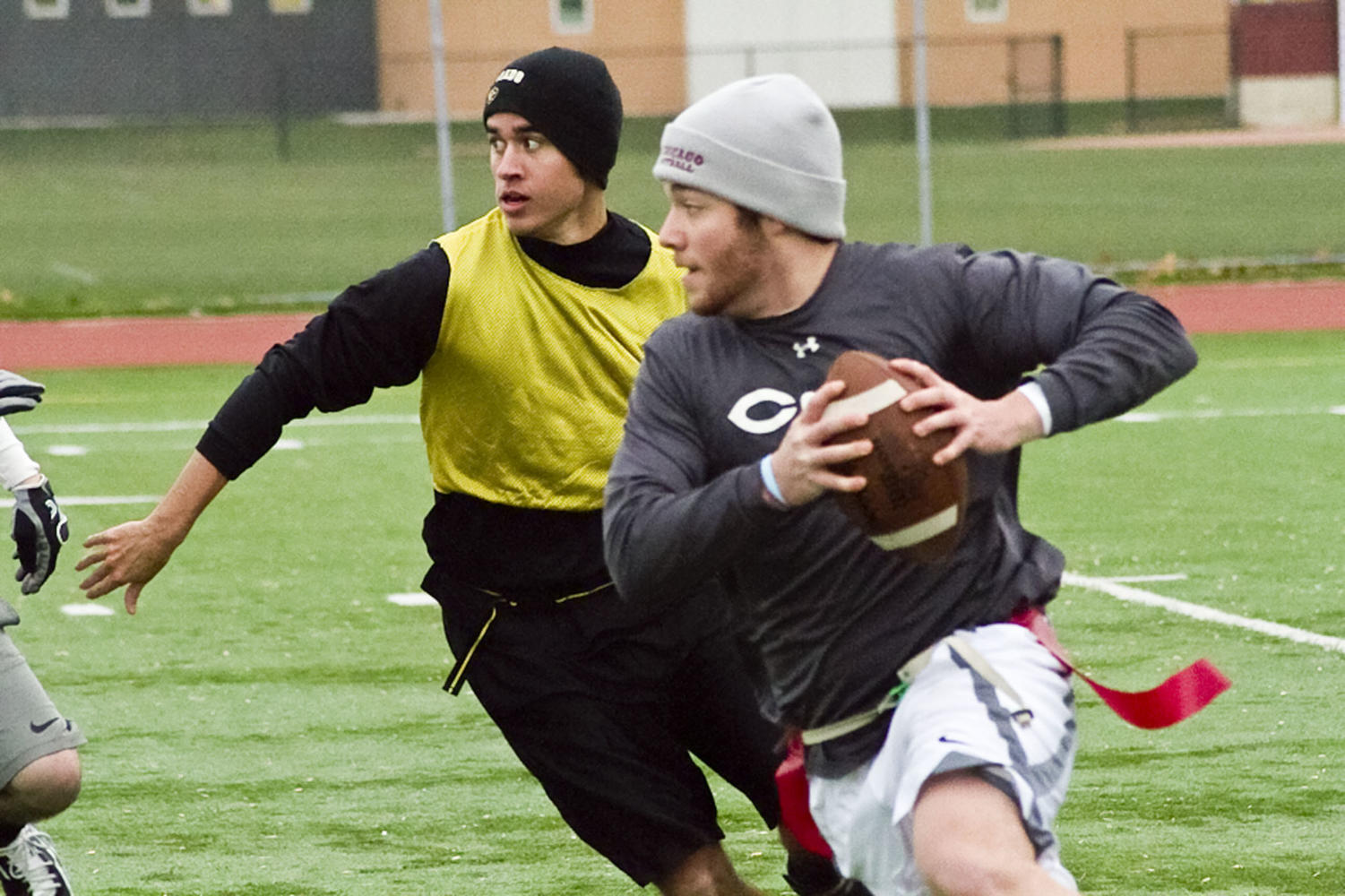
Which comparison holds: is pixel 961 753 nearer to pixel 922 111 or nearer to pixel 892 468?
pixel 892 468

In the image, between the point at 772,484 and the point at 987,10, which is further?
the point at 987,10

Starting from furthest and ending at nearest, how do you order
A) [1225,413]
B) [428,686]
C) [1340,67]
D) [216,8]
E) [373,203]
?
[1340,67], [216,8], [373,203], [1225,413], [428,686]

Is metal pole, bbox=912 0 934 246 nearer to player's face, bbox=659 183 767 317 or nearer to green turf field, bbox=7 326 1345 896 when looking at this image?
green turf field, bbox=7 326 1345 896

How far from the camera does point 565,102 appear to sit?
465 cm

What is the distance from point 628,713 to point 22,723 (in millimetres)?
1142

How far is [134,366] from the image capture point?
1680 centimetres

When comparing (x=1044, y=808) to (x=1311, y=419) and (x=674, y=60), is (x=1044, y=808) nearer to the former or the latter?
(x=1311, y=419)

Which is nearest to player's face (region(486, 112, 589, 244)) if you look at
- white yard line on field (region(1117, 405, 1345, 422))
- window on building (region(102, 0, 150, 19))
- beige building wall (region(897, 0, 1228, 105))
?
white yard line on field (region(1117, 405, 1345, 422))

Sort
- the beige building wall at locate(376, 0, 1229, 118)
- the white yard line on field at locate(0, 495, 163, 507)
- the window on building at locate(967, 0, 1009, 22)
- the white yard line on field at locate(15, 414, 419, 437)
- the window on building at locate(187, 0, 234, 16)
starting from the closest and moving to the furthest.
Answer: the white yard line on field at locate(0, 495, 163, 507)
the white yard line on field at locate(15, 414, 419, 437)
the beige building wall at locate(376, 0, 1229, 118)
the window on building at locate(187, 0, 234, 16)
the window on building at locate(967, 0, 1009, 22)

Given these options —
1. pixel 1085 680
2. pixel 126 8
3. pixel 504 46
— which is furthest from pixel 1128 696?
pixel 504 46

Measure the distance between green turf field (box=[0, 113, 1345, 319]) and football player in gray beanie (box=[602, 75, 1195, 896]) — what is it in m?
15.5

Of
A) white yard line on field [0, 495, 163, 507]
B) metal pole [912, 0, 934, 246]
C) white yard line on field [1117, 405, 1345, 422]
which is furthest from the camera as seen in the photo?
metal pole [912, 0, 934, 246]

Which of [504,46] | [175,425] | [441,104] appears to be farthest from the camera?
[504,46]

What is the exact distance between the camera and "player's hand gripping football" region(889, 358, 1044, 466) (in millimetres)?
3373
